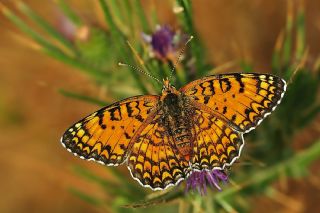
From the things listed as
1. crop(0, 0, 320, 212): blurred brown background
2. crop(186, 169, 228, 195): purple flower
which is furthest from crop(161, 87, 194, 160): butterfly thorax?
crop(0, 0, 320, 212): blurred brown background

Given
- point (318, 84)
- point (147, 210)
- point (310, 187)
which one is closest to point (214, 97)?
point (318, 84)

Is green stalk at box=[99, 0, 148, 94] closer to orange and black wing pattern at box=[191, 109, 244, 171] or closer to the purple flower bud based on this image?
the purple flower bud

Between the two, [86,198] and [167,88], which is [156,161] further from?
[86,198]

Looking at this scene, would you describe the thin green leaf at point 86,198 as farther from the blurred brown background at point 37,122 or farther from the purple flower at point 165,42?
the blurred brown background at point 37,122

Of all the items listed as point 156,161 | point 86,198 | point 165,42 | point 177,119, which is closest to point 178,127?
point 177,119

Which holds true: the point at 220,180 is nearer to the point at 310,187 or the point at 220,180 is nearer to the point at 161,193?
the point at 161,193

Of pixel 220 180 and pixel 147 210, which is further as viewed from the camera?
pixel 147 210
